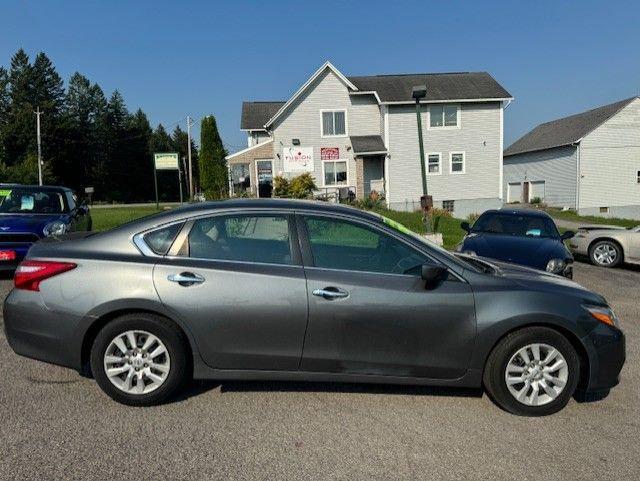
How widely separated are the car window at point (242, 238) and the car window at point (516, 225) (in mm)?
6444

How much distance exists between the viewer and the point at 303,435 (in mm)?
3625

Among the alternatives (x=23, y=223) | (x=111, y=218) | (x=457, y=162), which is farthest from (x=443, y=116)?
(x=23, y=223)

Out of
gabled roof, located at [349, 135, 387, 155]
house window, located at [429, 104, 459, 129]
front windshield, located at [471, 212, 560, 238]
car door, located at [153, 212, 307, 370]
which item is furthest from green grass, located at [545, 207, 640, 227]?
car door, located at [153, 212, 307, 370]

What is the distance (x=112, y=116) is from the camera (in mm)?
86125

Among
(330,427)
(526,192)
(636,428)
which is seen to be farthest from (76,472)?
(526,192)

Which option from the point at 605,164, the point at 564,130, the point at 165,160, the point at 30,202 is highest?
the point at 564,130

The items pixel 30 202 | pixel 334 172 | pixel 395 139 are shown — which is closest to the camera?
pixel 30 202

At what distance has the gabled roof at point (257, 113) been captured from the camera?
1448 inches

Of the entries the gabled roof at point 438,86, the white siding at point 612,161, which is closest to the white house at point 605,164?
the white siding at point 612,161

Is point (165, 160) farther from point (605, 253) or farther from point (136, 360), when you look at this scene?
point (136, 360)

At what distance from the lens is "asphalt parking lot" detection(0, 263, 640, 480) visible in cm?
320

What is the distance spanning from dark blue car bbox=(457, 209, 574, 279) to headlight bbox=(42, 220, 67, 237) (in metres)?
6.78

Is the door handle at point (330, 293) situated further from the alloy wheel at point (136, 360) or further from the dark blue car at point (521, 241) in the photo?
the dark blue car at point (521, 241)

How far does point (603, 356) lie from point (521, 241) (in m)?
4.67
